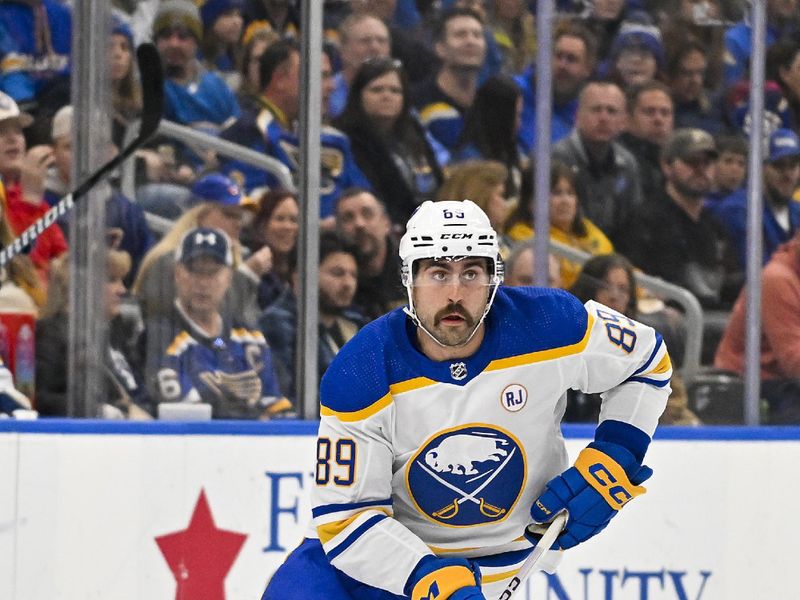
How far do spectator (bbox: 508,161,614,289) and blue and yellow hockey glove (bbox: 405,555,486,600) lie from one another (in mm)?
1470

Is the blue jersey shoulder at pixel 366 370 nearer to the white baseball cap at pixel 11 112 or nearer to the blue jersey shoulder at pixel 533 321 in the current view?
the blue jersey shoulder at pixel 533 321

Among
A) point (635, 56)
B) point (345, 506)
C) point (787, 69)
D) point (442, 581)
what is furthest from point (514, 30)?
point (442, 581)

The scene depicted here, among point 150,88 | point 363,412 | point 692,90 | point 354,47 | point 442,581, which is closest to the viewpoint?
A: point 442,581

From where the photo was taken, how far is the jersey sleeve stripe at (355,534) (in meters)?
2.52

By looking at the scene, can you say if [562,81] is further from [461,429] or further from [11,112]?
[461,429]

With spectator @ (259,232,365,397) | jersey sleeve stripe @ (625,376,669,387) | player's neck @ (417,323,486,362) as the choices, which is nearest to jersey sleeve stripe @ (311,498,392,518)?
player's neck @ (417,323,486,362)

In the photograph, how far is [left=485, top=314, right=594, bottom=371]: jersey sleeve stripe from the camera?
2627 millimetres

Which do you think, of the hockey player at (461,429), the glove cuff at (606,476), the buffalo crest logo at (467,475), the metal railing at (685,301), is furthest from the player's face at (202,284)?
the glove cuff at (606,476)

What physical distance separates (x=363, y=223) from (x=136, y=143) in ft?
2.05

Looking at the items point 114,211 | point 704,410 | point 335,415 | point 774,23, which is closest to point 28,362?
point 114,211

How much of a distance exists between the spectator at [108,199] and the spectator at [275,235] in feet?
0.92

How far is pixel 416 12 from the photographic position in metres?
3.93

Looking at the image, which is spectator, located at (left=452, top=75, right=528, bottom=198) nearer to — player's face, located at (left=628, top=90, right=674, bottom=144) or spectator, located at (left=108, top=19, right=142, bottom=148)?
player's face, located at (left=628, top=90, right=674, bottom=144)

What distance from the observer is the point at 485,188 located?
12.8 feet
